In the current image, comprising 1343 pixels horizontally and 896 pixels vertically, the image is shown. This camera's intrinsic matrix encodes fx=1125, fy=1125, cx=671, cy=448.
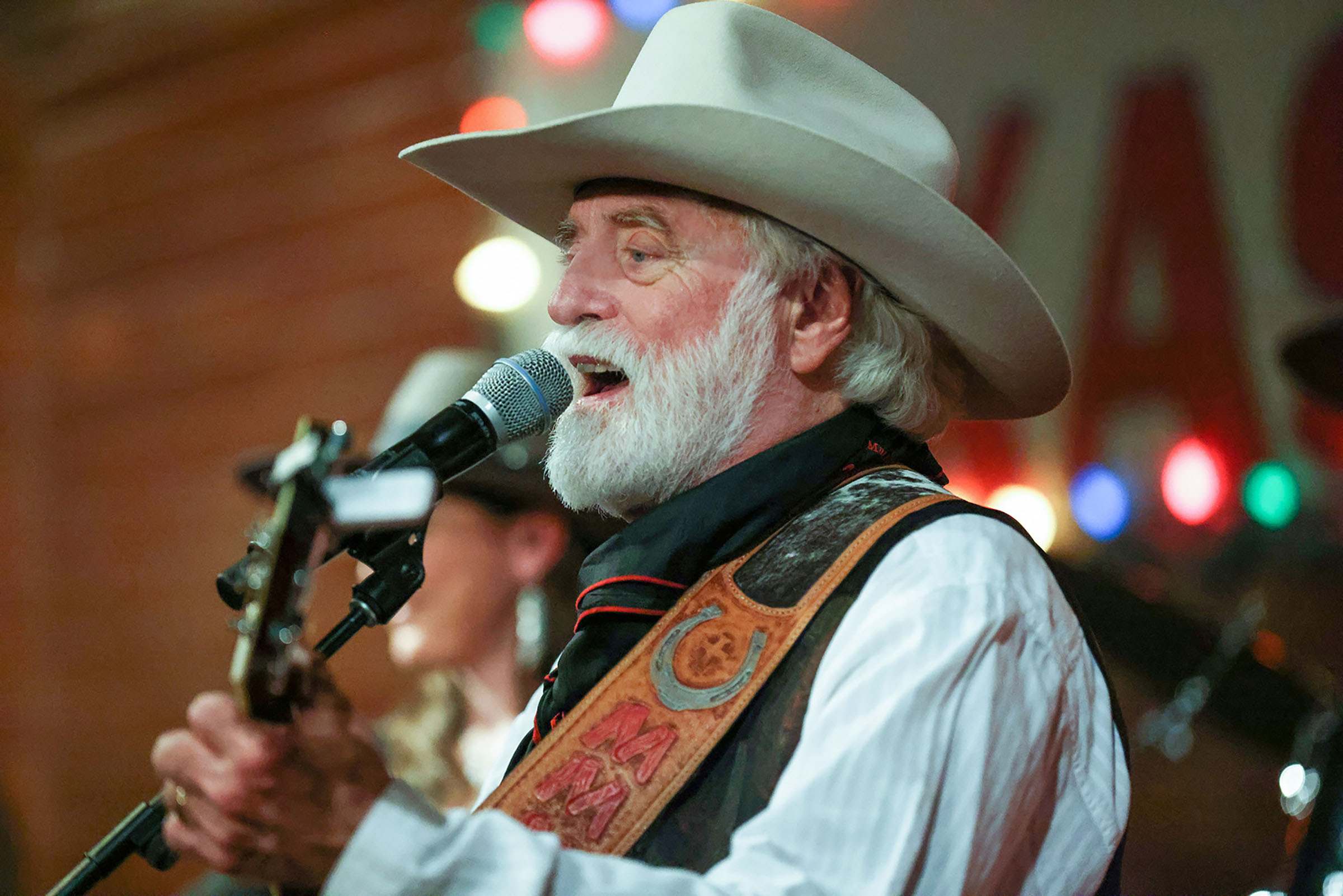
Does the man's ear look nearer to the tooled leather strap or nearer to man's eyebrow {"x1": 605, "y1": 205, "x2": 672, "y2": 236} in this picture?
man's eyebrow {"x1": 605, "y1": 205, "x2": 672, "y2": 236}

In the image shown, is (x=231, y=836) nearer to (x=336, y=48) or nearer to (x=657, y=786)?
(x=657, y=786)

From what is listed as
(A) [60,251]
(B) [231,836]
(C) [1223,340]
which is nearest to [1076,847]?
(B) [231,836]

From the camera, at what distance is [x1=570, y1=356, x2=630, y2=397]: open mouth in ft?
5.49

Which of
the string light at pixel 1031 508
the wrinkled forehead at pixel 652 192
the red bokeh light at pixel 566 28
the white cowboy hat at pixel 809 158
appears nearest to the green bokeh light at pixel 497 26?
the red bokeh light at pixel 566 28

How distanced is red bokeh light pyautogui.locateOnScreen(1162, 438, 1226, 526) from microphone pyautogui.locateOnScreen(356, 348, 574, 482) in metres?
2.15

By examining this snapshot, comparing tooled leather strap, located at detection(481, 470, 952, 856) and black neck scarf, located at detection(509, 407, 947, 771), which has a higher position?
black neck scarf, located at detection(509, 407, 947, 771)

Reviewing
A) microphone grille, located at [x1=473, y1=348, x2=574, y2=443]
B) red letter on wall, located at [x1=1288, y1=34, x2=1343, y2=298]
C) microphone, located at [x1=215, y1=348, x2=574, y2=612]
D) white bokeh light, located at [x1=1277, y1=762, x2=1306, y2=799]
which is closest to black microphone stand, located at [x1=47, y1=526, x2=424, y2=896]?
microphone, located at [x1=215, y1=348, x2=574, y2=612]

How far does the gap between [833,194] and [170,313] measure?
502 centimetres

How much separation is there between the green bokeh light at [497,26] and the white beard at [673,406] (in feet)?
10.9

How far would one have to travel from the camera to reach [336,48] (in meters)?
5.21

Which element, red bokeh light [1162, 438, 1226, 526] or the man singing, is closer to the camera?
the man singing

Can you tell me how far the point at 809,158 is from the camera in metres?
1.54

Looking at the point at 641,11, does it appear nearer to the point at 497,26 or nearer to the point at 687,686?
the point at 497,26

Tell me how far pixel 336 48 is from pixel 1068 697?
4905mm
